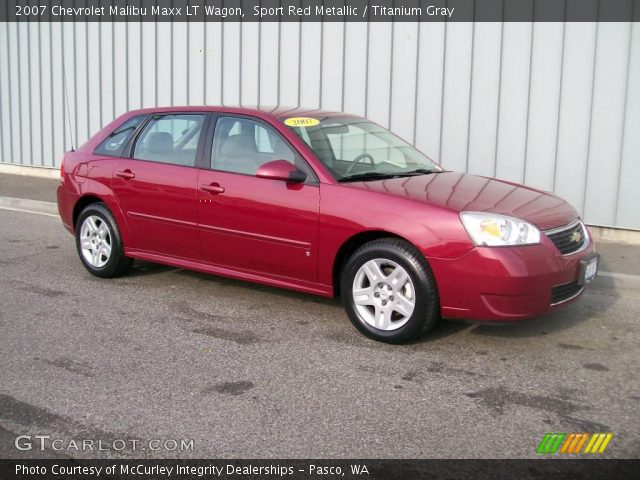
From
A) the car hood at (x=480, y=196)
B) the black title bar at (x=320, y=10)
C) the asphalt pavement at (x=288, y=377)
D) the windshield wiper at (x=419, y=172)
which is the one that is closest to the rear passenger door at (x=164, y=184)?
the asphalt pavement at (x=288, y=377)

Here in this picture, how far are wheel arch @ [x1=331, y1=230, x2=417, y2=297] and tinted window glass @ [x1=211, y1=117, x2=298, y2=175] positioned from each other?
2.55ft

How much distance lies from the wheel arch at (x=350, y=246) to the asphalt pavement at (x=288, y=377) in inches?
14.8

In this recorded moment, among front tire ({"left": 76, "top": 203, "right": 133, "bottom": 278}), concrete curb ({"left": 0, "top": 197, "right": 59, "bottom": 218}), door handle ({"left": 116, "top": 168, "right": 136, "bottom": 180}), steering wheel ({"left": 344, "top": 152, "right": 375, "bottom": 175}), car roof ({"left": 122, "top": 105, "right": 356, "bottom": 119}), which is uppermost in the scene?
car roof ({"left": 122, "top": 105, "right": 356, "bottom": 119})

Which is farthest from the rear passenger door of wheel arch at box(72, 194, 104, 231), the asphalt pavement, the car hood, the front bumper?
the front bumper

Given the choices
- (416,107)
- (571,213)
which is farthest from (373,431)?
(416,107)

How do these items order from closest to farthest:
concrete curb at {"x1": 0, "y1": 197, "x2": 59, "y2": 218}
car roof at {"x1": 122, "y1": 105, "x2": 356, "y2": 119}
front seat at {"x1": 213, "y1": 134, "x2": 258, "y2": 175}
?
front seat at {"x1": 213, "y1": 134, "x2": 258, "y2": 175}, car roof at {"x1": 122, "y1": 105, "x2": 356, "y2": 119}, concrete curb at {"x1": 0, "y1": 197, "x2": 59, "y2": 218}

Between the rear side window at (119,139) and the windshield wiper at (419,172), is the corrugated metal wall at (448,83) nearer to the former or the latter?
the windshield wiper at (419,172)

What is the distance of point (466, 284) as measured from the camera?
15.0 feet

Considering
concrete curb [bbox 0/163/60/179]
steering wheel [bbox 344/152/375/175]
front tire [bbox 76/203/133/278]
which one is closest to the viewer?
steering wheel [bbox 344/152/375/175]

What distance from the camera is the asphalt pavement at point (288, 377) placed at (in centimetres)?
355

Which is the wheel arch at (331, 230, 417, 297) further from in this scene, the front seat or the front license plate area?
the front license plate area

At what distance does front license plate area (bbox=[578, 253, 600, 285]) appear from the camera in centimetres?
489

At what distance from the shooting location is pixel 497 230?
4605mm

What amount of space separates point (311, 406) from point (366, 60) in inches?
256
